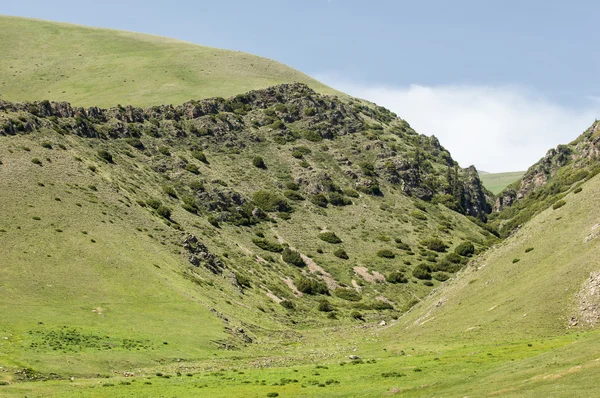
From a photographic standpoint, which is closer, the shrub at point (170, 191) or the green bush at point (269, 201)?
the shrub at point (170, 191)

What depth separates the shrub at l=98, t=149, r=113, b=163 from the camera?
124838mm

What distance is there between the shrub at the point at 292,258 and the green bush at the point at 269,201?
21269 mm

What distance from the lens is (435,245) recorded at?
Result: 452ft

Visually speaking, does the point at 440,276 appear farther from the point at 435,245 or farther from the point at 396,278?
the point at 435,245

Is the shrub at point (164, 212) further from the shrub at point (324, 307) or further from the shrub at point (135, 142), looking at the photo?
the shrub at point (135, 142)

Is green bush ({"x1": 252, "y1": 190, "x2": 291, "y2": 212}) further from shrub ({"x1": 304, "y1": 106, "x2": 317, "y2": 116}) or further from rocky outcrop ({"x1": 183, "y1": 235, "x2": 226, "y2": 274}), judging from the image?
shrub ({"x1": 304, "y1": 106, "x2": 317, "y2": 116})

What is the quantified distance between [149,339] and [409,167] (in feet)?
428

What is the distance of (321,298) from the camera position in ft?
349

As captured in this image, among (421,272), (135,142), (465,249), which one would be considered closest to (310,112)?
(135,142)

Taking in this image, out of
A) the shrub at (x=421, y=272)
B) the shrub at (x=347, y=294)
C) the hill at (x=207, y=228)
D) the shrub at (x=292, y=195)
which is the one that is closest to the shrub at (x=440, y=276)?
the hill at (x=207, y=228)

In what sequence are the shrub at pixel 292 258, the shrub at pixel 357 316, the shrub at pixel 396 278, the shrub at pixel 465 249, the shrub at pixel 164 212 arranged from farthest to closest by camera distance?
the shrub at pixel 465 249, the shrub at pixel 396 278, the shrub at pixel 292 258, the shrub at pixel 164 212, the shrub at pixel 357 316

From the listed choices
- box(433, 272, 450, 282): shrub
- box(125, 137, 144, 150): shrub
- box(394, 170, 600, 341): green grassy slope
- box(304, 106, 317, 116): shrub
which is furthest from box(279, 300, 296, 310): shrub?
box(304, 106, 317, 116): shrub

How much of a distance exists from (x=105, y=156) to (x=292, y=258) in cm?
4797

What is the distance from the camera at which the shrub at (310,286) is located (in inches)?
4210
